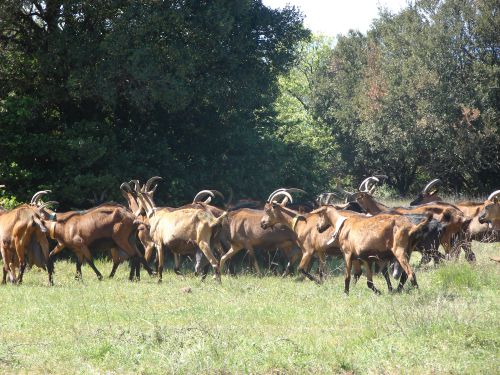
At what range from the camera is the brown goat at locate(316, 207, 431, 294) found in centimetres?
1341

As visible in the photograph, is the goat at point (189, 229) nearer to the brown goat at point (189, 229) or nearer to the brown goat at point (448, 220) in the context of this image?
the brown goat at point (189, 229)

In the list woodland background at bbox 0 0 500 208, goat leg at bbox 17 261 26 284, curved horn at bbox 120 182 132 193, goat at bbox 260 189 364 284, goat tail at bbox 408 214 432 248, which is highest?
woodland background at bbox 0 0 500 208

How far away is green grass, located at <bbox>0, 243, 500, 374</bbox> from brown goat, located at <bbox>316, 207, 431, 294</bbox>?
55 cm

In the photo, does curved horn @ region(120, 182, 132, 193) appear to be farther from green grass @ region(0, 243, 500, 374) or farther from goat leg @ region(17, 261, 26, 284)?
green grass @ region(0, 243, 500, 374)

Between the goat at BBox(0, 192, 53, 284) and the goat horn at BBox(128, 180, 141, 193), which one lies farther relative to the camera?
the goat horn at BBox(128, 180, 141, 193)

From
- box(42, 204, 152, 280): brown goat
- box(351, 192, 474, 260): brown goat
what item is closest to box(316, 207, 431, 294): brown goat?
box(351, 192, 474, 260): brown goat

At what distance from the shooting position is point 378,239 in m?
13.7

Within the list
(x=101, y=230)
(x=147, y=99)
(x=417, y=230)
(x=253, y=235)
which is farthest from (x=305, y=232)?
(x=147, y=99)

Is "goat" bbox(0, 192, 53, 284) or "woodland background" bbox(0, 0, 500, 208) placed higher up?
"woodland background" bbox(0, 0, 500, 208)

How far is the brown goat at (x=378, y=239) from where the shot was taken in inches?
528

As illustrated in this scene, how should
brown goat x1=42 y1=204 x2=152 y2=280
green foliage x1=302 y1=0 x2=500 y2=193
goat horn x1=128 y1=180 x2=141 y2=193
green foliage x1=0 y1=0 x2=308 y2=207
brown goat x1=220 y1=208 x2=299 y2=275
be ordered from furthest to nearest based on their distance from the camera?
green foliage x1=302 y1=0 x2=500 y2=193 < green foliage x1=0 y1=0 x2=308 y2=207 < goat horn x1=128 y1=180 x2=141 y2=193 < brown goat x1=220 y1=208 x2=299 y2=275 < brown goat x1=42 y1=204 x2=152 y2=280

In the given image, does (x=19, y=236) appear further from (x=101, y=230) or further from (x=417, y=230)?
(x=417, y=230)

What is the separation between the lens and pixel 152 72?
2017 cm

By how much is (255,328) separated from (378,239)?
11.7 feet
